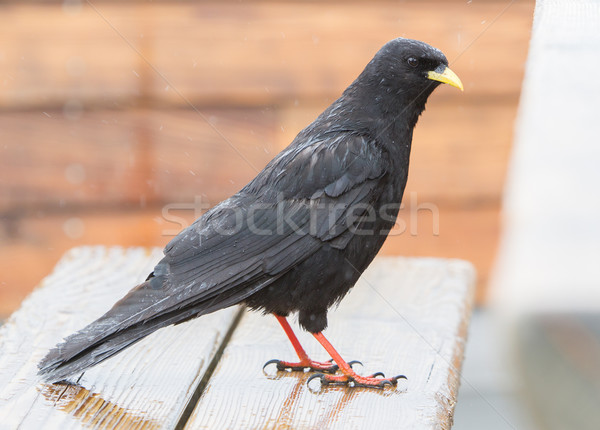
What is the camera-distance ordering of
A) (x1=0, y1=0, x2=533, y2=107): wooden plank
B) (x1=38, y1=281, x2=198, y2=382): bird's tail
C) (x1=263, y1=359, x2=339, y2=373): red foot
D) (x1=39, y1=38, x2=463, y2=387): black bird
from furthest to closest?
(x1=0, y1=0, x2=533, y2=107): wooden plank < (x1=263, y1=359, x2=339, y2=373): red foot < (x1=39, y1=38, x2=463, y2=387): black bird < (x1=38, y1=281, x2=198, y2=382): bird's tail

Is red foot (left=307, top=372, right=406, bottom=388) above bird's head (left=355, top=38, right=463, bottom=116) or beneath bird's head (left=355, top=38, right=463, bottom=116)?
beneath

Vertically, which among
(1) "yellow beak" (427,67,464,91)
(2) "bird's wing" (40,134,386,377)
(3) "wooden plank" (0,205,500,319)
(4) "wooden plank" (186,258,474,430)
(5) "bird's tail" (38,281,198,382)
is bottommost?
(3) "wooden plank" (0,205,500,319)

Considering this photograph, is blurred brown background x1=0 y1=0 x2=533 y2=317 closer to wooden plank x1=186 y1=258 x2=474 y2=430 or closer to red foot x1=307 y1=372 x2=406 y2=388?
wooden plank x1=186 y1=258 x2=474 y2=430

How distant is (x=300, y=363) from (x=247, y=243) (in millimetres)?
424

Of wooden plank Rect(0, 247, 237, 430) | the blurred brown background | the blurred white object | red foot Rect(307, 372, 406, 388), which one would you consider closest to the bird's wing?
wooden plank Rect(0, 247, 237, 430)

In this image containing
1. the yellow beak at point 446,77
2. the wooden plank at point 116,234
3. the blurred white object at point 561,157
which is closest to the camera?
the blurred white object at point 561,157

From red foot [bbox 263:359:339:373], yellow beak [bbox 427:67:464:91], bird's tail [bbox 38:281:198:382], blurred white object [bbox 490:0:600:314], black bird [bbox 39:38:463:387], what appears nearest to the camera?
blurred white object [bbox 490:0:600:314]

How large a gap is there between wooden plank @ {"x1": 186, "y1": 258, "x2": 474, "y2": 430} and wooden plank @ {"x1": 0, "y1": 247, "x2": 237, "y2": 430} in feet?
0.33

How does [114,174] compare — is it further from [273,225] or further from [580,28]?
[580,28]

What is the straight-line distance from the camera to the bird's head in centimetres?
285

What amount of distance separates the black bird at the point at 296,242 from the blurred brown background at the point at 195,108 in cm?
182

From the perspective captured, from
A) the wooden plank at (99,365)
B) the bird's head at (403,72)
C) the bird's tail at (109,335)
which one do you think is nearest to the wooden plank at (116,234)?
the wooden plank at (99,365)

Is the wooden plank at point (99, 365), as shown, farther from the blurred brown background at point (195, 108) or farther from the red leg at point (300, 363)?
the blurred brown background at point (195, 108)

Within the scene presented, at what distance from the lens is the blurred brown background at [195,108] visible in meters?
4.57
